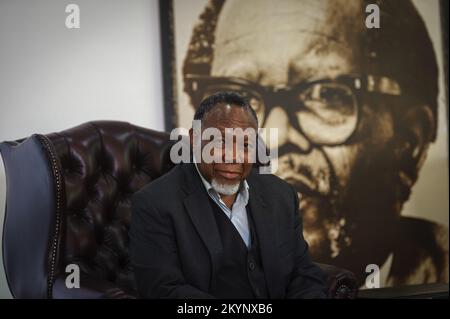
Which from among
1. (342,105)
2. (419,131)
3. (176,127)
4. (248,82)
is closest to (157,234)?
(176,127)

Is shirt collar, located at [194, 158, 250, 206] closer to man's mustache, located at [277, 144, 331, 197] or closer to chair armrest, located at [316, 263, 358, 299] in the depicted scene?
chair armrest, located at [316, 263, 358, 299]

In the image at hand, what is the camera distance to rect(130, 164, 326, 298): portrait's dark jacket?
1809mm

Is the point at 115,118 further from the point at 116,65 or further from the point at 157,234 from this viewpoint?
the point at 157,234

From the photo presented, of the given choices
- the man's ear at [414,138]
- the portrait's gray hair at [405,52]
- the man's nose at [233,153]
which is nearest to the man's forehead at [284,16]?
the portrait's gray hair at [405,52]

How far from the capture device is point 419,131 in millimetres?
3227

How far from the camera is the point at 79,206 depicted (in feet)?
7.39

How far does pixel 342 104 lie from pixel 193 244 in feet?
5.12

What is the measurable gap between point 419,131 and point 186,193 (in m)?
1.82

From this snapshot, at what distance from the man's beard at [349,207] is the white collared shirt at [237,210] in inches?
38.6

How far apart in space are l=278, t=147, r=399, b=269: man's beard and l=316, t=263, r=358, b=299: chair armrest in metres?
0.89

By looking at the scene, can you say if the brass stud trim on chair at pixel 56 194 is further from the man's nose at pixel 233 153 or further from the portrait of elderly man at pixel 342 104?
the portrait of elderly man at pixel 342 104

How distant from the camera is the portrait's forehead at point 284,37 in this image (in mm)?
2916

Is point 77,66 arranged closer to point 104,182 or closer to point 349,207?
point 104,182

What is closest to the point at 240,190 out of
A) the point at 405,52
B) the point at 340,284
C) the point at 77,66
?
the point at 340,284
